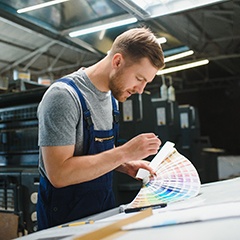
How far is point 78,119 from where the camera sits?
1.15 metres

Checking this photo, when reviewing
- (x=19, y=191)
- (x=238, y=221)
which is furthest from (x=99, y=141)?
(x=19, y=191)

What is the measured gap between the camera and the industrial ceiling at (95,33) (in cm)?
327

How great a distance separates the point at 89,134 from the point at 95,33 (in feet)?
9.17

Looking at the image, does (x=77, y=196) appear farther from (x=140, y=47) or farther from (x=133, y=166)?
(x=140, y=47)

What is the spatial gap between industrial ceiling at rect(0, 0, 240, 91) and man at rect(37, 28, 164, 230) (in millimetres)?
419

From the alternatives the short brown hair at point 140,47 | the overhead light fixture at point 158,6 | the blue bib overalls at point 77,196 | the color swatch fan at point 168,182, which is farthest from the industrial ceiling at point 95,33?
the color swatch fan at point 168,182

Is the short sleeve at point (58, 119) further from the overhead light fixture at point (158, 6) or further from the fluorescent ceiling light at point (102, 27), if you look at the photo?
the fluorescent ceiling light at point (102, 27)

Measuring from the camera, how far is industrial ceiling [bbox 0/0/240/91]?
3.27 meters

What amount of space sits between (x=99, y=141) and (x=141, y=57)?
35cm

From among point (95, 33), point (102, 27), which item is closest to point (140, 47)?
point (102, 27)

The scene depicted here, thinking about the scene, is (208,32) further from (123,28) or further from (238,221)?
(238,221)

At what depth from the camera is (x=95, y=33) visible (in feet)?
12.4

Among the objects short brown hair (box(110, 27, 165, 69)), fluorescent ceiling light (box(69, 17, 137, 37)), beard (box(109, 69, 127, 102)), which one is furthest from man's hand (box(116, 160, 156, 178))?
fluorescent ceiling light (box(69, 17, 137, 37))

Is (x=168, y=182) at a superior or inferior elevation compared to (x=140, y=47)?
inferior
